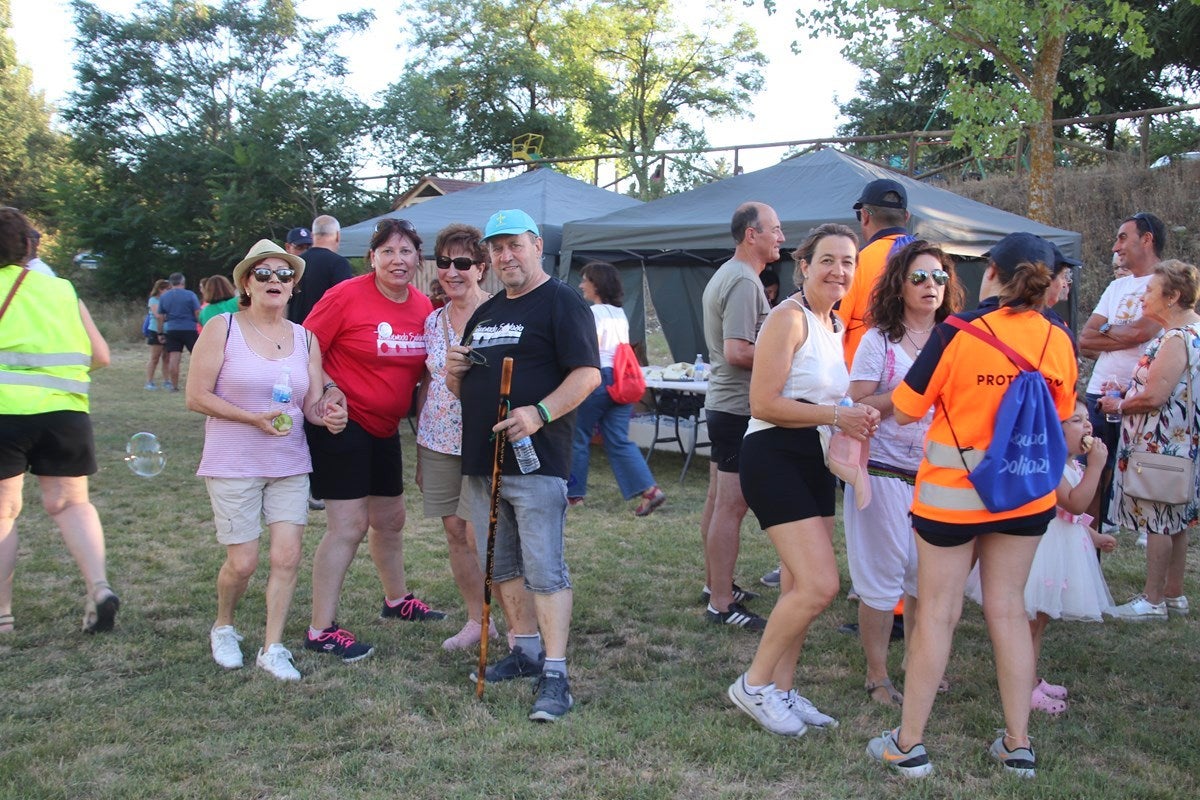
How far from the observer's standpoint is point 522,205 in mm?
10898

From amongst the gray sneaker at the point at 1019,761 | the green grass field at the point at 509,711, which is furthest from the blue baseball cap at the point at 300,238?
the gray sneaker at the point at 1019,761

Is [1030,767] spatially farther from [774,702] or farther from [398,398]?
[398,398]

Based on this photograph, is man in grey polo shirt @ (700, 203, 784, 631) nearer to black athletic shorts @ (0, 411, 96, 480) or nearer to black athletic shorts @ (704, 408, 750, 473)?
black athletic shorts @ (704, 408, 750, 473)

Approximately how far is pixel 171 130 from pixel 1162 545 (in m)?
30.0

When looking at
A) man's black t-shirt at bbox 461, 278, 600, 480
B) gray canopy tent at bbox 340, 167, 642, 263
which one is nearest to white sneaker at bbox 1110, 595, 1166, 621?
man's black t-shirt at bbox 461, 278, 600, 480

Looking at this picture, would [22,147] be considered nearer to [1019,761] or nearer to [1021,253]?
[1021,253]

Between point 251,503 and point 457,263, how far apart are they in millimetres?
1198

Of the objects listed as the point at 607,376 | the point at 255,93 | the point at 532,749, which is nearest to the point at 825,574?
the point at 532,749

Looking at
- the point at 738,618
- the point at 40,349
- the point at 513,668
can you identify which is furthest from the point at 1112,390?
the point at 40,349

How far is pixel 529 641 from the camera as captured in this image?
12.6 ft

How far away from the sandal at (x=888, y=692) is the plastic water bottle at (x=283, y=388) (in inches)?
93.9

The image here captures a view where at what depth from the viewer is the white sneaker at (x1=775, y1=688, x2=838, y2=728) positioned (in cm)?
334

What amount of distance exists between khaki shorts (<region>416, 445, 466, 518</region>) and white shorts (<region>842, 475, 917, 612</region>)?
1.54 m

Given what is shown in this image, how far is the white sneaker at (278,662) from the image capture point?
146 inches
